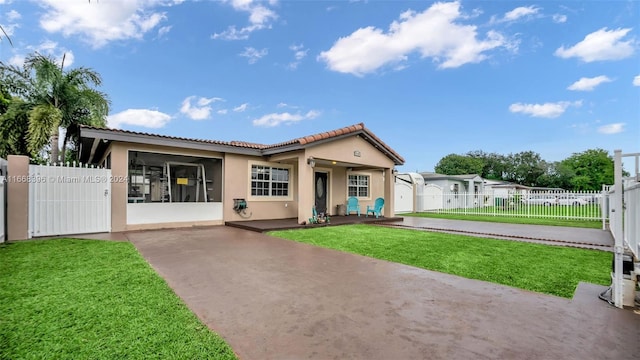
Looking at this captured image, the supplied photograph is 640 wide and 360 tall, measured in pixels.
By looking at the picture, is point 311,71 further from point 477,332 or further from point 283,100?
point 477,332

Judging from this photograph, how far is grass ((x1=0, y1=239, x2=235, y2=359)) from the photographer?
2570 mm

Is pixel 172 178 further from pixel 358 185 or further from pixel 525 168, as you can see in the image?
pixel 525 168

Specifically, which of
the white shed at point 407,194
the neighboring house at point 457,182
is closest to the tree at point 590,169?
the neighboring house at point 457,182

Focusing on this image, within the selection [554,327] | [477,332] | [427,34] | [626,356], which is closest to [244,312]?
[477,332]

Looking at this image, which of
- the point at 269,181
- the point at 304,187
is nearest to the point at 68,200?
the point at 269,181

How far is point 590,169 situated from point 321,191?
62.2m

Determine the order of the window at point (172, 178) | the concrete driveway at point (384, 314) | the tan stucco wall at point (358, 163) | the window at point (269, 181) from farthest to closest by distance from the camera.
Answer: the window at point (269, 181) → the tan stucco wall at point (358, 163) → the window at point (172, 178) → the concrete driveway at point (384, 314)

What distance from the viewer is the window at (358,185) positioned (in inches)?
640

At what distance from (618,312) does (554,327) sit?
3.84 feet

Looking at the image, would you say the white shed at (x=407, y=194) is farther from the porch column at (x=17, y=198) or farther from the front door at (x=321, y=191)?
the porch column at (x=17, y=198)

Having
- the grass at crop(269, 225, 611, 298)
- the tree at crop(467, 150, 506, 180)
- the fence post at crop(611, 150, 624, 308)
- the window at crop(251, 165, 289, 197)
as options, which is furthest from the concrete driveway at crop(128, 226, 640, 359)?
the tree at crop(467, 150, 506, 180)

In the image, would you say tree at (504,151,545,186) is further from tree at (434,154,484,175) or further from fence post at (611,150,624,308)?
fence post at (611,150,624,308)

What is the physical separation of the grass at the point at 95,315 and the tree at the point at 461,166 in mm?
58410

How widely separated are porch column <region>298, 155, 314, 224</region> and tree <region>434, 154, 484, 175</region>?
168ft
